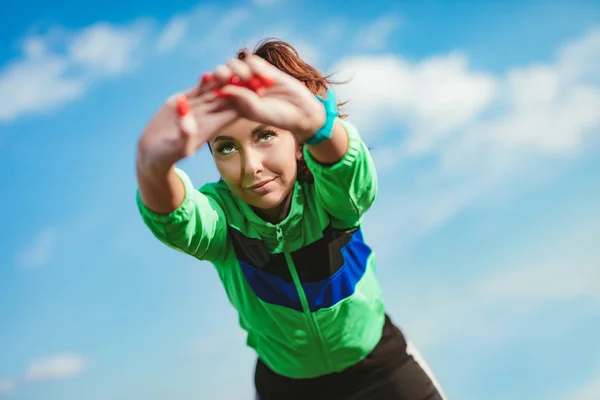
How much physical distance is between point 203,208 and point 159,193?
1.05 feet

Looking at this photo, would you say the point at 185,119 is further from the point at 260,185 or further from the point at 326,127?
the point at 260,185

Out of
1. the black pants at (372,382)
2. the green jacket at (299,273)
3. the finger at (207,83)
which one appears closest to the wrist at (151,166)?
the finger at (207,83)

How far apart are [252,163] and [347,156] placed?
0.44m

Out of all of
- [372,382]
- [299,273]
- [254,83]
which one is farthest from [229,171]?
[372,382]

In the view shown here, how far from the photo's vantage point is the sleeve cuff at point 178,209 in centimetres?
238

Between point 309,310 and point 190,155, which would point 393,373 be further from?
point 190,155

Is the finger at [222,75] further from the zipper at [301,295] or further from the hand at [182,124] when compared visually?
the zipper at [301,295]

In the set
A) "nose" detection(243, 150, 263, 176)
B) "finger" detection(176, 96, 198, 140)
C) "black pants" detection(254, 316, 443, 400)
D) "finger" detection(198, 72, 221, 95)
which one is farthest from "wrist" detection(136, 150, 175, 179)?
"black pants" detection(254, 316, 443, 400)

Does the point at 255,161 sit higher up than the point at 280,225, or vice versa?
the point at 255,161

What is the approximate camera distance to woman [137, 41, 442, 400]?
2.15m

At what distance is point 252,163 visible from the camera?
2629mm

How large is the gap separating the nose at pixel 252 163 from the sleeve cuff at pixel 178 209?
0.24 meters

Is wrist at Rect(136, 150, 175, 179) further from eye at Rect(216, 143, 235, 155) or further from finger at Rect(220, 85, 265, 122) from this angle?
eye at Rect(216, 143, 235, 155)

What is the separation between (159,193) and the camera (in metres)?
2.31
